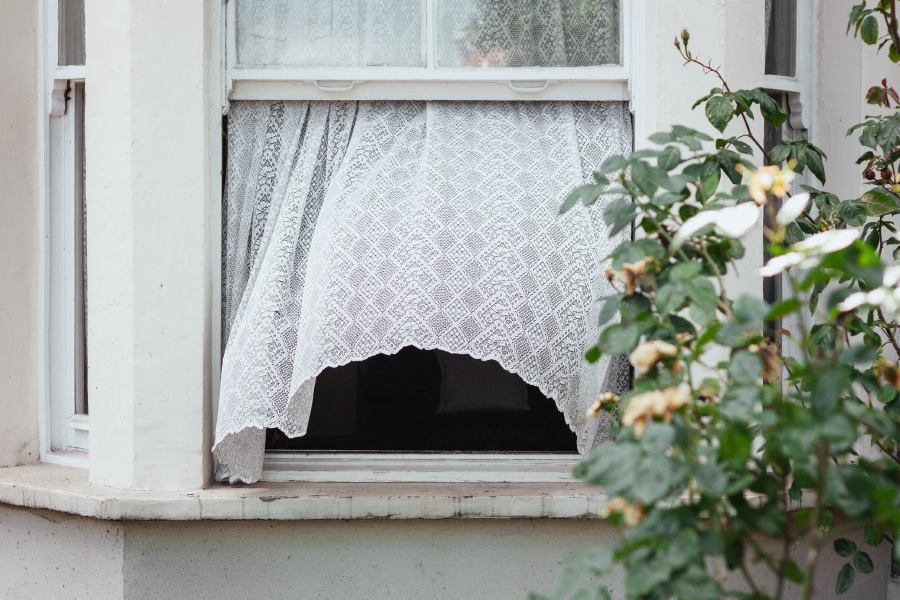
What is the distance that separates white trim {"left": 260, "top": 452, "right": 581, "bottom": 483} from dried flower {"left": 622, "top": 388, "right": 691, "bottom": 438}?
46.2 inches

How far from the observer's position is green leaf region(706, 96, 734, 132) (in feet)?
5.89

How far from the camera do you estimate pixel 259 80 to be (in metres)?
2.13

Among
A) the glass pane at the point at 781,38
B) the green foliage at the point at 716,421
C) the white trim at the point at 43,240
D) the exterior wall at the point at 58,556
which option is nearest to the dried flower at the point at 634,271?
the green foliage at the point at 716,421

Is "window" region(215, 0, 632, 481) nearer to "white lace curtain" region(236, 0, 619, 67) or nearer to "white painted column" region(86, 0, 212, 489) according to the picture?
"white lace curtain" region(236, 0, 619, 67)

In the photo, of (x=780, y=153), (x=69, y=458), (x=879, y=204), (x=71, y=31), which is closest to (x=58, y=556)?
(x=69, y=458)

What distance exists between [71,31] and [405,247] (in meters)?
1.39

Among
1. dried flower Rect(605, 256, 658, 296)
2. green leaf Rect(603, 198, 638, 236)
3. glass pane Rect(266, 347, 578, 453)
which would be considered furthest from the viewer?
glass pane Rect(266, 347, 578, 453)

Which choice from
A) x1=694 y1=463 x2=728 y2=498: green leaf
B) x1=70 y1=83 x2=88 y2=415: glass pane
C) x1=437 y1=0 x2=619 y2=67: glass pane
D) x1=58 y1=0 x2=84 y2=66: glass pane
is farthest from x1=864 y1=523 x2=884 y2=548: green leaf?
x1=58 y1=0 x2=84 y2=66: glass pane

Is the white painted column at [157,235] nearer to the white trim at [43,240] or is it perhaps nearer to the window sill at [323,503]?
the window sill at [323,503]

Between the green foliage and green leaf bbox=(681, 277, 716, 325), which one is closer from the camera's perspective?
the green foliage

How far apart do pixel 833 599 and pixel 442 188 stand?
1.74 metres

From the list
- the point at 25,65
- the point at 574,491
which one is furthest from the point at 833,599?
the point at 25,65

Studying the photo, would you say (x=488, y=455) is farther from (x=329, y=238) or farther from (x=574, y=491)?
(x=329, y=238)

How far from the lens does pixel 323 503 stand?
6.56ft
